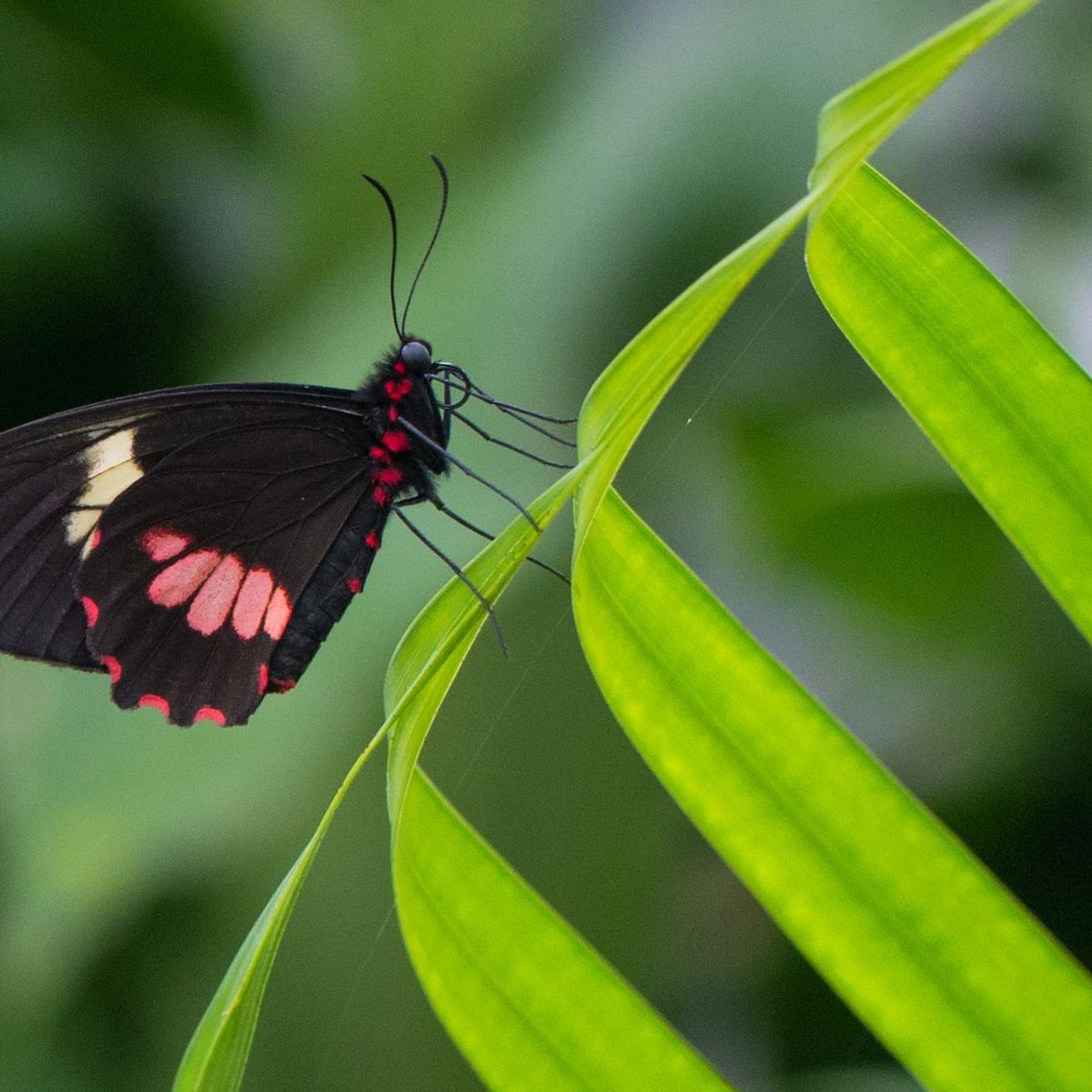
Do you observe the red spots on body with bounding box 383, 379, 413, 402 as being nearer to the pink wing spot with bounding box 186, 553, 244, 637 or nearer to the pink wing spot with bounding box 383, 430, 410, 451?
the pink wing spot with bounding box 383, 430, 410, 451

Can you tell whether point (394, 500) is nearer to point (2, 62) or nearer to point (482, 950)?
point (482, 950)

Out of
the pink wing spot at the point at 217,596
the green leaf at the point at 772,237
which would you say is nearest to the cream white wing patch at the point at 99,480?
the pink wing spot at the point at 217,596

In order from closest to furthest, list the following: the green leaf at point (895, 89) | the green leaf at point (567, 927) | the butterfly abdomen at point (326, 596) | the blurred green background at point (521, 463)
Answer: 1. the green leaf at point (895, 89)
2. the green leaf at point (567, 927)
3. the butterfly abdomen at point (326, 596)
4. the blurred green background at point (521, 463)

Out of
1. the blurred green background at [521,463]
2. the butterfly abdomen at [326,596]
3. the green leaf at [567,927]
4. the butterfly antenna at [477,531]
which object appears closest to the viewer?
the green leaf at [567,927]

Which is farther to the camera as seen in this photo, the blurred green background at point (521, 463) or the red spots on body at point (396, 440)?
the blurred green background at point (521, 463)

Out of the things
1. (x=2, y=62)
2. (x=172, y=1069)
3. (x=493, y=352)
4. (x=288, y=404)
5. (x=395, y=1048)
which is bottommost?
(x=395, y=1048)

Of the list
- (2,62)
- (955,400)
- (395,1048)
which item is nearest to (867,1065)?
(395,1048)

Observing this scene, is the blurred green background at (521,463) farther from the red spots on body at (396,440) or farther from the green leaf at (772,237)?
the green leaf at (772,237)

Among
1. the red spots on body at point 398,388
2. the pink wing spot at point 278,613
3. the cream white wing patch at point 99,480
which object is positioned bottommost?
the pink wing spot at point 278,613
